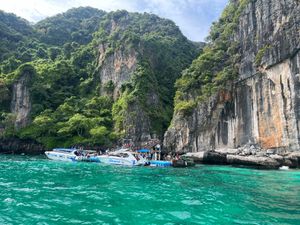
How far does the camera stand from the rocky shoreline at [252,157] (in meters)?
35.8

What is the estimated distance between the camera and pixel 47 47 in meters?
93.8

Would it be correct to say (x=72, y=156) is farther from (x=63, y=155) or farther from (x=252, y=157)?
(x=252, y=157)

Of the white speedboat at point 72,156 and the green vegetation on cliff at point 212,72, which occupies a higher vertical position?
the green vegetation on cliff at point 212,72

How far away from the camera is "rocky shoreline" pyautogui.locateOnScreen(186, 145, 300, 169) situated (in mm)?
35812

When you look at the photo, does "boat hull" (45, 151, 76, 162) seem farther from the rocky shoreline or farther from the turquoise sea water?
the turquoise sea water

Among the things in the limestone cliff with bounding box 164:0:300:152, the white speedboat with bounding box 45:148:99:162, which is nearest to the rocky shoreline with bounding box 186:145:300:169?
the limestone cliff with bounding box 164:0:300:152

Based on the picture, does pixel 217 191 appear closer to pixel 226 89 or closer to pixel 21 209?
pixel 21 209

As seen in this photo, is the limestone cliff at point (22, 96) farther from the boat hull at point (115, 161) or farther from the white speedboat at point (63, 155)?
the boat hull at point (115, 161)

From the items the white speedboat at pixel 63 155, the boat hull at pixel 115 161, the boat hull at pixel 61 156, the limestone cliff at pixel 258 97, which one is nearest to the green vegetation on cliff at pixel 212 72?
the limestone cliff at pixel 258 97

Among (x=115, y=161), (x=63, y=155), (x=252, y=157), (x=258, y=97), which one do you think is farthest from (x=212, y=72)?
(x=63, y=155)

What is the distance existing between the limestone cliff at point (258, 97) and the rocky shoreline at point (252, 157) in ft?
4.02

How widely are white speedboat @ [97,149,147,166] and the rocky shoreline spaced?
26.8ft

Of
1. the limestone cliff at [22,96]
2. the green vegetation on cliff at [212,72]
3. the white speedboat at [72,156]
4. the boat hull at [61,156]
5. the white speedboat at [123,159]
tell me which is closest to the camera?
the white speedboat at [123,159]

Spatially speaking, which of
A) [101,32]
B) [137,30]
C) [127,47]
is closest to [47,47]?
[101,32]
